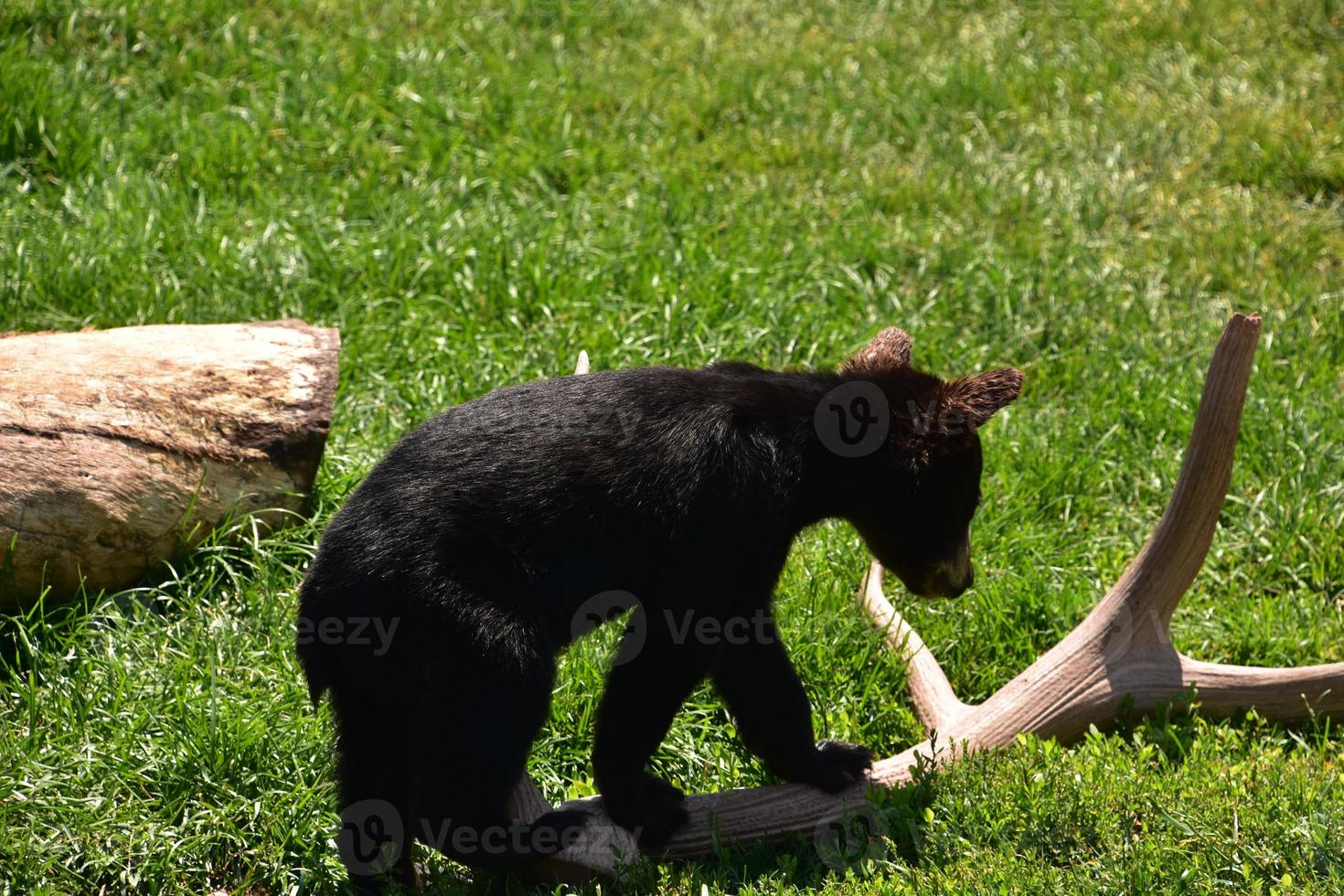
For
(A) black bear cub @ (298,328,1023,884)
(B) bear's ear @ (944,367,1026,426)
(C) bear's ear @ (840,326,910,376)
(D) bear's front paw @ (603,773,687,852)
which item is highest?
(B) bear's ear @ (944,367,1026,426)

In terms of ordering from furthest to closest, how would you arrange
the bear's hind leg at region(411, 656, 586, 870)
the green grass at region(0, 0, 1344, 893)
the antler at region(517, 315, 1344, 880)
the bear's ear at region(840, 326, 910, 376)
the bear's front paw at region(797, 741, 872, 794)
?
the antler at region(517, 315, 1344, 880) → the bear's ear at region(840, 326, 910, 376) → the bear's front paw at region(797, 741, 872, 794) → the green grass at region(0, 0, 1344, 893) → the bear's hind leg at region(411, 656, 586, 870)

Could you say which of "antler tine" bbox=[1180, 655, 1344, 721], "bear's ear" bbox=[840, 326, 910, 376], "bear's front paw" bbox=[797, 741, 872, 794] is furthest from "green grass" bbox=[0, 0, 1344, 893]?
"bear's ear" bbox=[840, 326, 910, 376]

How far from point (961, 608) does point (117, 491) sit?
3144 millimetres

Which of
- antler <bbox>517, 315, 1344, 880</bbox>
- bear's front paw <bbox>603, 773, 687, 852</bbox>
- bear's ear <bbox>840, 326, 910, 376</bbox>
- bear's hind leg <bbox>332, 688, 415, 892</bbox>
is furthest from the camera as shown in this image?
antler <bbox>517, 315, 1344, 880</bbox>

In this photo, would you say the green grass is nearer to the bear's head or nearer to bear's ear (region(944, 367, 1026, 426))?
the bear's head

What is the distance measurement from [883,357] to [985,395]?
18.8 inches

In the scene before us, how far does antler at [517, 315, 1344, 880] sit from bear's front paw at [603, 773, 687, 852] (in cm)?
24

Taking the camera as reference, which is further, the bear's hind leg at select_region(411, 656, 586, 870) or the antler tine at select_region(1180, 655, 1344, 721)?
the antler tine at select_region(1180, 655, 1344, 721)

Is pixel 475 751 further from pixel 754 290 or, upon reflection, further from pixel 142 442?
pixel 754 290

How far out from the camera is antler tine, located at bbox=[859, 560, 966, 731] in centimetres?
465

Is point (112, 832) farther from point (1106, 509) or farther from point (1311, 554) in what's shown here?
point (1311, 554)

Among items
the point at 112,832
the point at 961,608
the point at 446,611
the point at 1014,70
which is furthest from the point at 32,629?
the point at 1014,70

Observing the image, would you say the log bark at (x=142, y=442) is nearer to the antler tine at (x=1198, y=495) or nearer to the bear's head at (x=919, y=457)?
the bear's head at (x=919, y=457)

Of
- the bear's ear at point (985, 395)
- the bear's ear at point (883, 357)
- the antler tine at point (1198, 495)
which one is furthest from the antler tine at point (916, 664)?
the bear's ear at point (985, 395)
